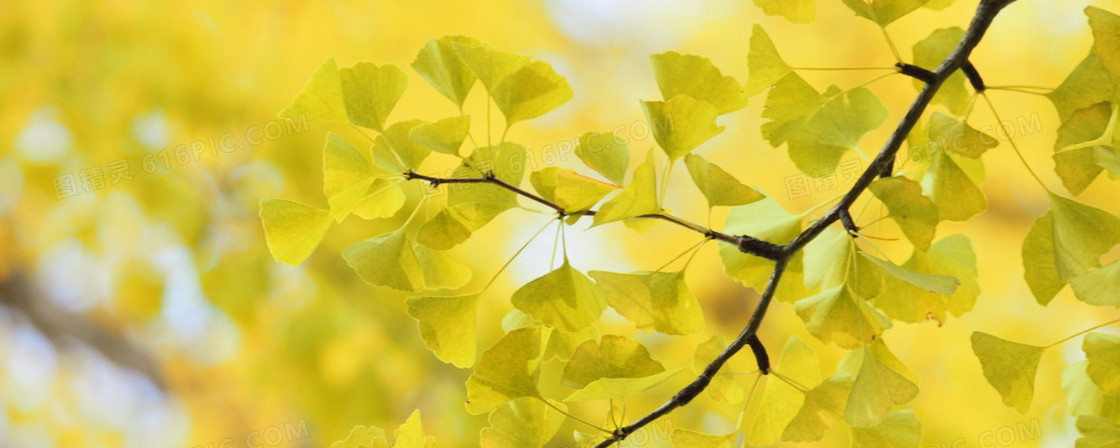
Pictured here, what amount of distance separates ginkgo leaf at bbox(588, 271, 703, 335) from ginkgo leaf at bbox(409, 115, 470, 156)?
0.17 ft

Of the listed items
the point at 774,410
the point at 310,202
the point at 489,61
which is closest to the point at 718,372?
the point at 774,410

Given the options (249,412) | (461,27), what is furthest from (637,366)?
(249,412)

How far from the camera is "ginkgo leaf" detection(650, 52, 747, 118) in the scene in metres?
0.23

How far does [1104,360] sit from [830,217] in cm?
9

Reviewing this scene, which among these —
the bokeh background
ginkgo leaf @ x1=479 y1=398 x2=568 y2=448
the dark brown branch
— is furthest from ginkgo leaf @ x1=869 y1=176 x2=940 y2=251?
the bokeh background

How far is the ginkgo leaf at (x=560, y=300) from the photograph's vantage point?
0.23m

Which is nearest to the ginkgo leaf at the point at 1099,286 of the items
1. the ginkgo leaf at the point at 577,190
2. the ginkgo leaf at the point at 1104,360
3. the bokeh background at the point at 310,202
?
the ginkgo leaf at the point at 1104,360

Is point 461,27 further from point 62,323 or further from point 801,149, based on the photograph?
point 62,323

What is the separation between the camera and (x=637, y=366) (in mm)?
225

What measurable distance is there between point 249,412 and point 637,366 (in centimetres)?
102

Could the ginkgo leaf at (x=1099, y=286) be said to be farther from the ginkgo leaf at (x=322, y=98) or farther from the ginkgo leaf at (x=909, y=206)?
the ginkgo leaf at (x=322, y=98)

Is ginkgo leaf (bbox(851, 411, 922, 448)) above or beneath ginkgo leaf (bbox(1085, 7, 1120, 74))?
beneath

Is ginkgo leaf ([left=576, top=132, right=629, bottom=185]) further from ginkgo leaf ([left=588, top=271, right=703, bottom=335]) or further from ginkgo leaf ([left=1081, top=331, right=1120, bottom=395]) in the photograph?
ginkgo leaf ([left=1081, top=331, right=1120, bottom=395])

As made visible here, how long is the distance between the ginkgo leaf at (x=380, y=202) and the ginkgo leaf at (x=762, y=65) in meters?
0.11
